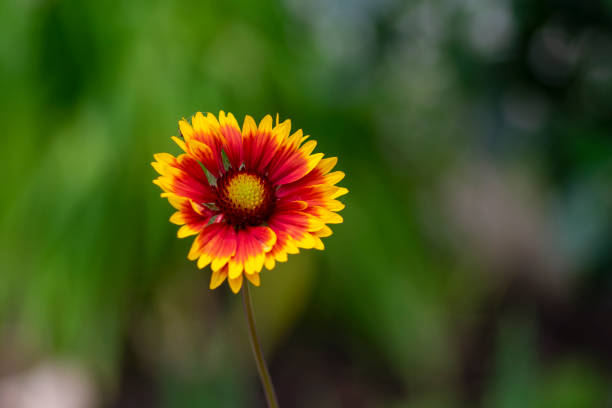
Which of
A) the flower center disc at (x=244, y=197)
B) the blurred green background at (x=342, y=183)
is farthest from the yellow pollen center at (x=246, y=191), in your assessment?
the blurred green background at (x=342, y=183)

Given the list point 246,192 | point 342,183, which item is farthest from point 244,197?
point 342,183

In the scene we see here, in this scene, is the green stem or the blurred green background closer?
the green stem

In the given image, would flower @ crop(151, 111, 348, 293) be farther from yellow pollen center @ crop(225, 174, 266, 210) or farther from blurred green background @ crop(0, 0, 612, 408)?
blurred green background @ crop(0, 0, 612, 408)

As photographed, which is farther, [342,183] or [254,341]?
[342,183]

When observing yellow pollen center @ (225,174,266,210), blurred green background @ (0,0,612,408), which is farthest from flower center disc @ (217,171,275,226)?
blurred green background @ (0,0,612,408)

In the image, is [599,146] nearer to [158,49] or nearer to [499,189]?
[499,189]

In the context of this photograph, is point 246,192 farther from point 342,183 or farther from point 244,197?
point 342,183

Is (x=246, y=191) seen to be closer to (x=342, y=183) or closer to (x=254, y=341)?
(x=254, y=341)

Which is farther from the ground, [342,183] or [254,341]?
[342,183]
